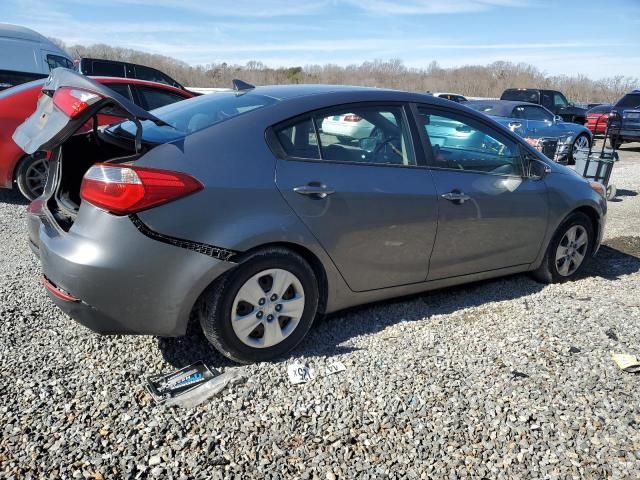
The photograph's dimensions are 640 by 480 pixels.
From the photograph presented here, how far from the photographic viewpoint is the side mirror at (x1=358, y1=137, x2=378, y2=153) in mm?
3418

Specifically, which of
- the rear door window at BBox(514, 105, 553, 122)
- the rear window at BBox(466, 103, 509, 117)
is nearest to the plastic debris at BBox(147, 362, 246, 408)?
the rear window at BBox(466, 103, 509, 117)

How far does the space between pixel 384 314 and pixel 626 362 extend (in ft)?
5.03

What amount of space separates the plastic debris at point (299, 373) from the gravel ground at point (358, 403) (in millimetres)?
40

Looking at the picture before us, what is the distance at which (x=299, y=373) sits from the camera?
10.0 feet

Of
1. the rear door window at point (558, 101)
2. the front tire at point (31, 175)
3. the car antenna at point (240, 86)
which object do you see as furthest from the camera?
the rear door window at point (558, 101)

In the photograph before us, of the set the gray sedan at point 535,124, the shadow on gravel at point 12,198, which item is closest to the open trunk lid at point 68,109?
the shadow on gravel at point 12,198

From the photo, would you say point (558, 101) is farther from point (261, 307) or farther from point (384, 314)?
point (261, 307)

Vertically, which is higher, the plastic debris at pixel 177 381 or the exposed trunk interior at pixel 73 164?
the exposed trunk interior at pixel 73 164

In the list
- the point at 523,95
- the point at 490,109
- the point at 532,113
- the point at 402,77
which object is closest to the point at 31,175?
the point at 490,109

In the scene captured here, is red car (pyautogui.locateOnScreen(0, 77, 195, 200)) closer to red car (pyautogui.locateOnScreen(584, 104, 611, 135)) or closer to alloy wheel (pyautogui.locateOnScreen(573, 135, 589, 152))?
alloy wheel (pyautogui.locateOnScreen(573, 135, 589, 152))

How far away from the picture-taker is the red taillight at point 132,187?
2.60 m

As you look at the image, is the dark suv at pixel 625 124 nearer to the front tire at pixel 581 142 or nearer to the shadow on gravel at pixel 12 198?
the front tire at pixel 581 142

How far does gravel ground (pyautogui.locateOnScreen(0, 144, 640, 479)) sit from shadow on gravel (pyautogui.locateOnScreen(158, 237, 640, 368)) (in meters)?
0.02

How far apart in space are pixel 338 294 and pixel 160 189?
129 cm
